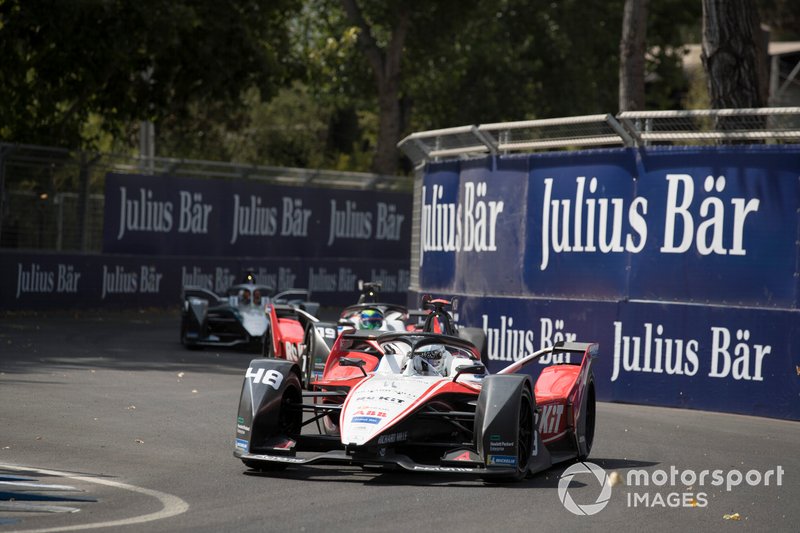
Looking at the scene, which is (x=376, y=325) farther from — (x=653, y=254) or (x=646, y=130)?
(x=646, y=130)

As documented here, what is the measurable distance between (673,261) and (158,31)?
1366 centimetres

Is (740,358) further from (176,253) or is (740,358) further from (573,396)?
(176,253)

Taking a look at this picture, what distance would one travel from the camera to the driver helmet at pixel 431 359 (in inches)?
395

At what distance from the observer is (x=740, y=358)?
13.6m

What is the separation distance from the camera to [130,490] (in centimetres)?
796

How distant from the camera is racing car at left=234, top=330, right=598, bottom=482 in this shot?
8.62m

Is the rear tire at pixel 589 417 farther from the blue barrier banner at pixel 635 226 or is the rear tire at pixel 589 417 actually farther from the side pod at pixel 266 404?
the blue barrier banner at pixel 635 226

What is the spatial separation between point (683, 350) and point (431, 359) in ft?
15.3

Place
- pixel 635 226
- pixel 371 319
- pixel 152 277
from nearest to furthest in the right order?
pixel 635 226 → pixel 371 319 → pixel 152 277

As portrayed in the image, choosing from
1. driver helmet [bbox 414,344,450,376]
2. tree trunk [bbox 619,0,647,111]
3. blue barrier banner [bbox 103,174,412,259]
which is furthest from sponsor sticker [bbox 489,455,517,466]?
blue barrier banner [bbox 103,174,412,259]

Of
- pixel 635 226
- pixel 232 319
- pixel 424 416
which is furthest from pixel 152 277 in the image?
pixel 424 416

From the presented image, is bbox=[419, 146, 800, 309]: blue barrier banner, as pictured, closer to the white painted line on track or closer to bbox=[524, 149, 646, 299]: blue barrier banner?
bbox=[524, 149, 646, 299]: blue barrier banner

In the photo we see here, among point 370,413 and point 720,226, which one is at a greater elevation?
point 720,226

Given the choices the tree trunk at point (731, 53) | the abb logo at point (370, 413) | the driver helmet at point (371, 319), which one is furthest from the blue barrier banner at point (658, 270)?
the abb logo at point (370, 413)
